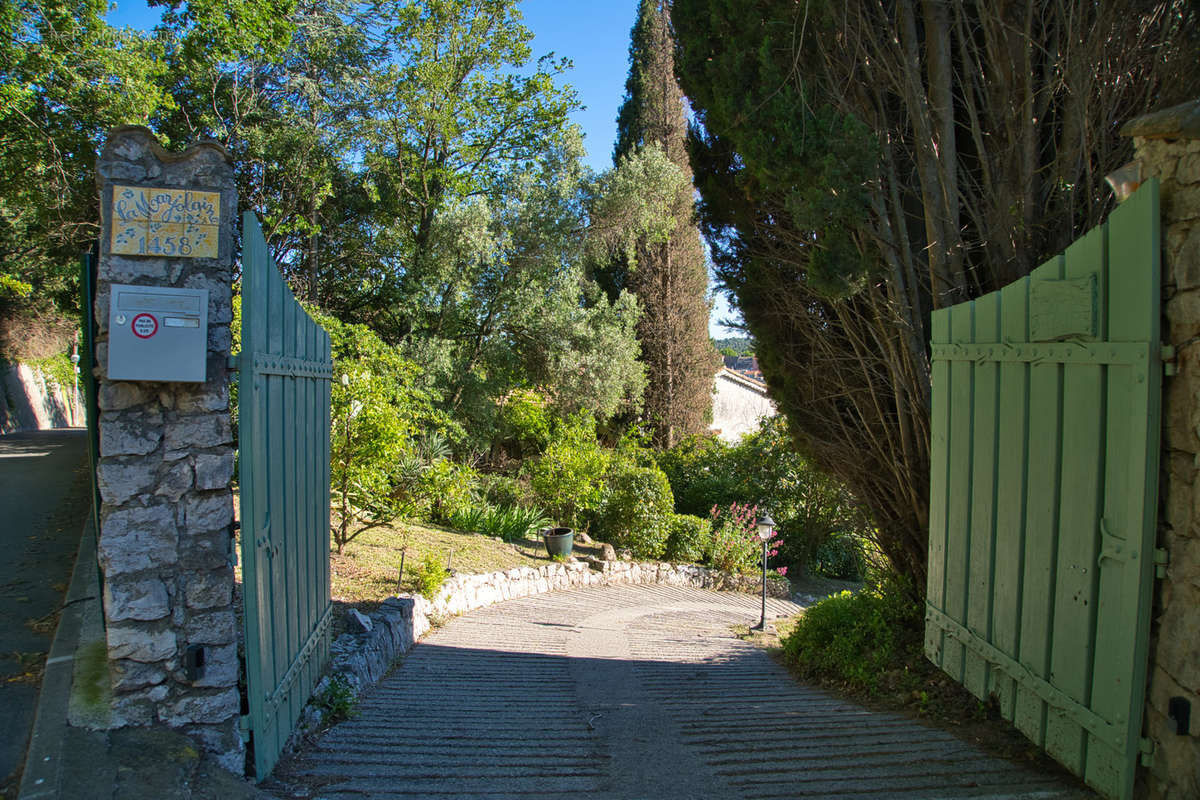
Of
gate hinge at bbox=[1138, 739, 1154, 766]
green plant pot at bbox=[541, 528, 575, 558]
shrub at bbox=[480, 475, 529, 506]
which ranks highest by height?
gate hinge at bbox=[1138, 739, 1154, 766]

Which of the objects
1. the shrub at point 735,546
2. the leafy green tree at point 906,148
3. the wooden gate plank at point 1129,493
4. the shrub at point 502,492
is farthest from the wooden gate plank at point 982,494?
the shrub at point 502,492

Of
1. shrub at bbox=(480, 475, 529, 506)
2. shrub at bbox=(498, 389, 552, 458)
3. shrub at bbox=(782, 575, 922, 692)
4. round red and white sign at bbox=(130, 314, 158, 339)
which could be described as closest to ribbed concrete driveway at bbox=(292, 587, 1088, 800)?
shrub at bbox=(782, 575, 922, 692)

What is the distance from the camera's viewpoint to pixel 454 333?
18141 mm

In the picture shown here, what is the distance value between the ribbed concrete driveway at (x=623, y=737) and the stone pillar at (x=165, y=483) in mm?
762

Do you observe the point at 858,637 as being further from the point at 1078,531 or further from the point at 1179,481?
the point at 1179,481

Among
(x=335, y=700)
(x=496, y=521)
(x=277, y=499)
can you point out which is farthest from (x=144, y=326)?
(x=496, y=521)

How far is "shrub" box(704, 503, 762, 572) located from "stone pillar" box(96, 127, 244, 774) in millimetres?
11526

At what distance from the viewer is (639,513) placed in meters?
13.8

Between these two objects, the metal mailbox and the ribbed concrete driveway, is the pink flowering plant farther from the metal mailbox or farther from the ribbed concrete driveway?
the metal mailbox

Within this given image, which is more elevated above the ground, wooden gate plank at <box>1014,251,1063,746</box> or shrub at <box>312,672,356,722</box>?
wooden gate plank at <box>1014,251,1063,746</box>

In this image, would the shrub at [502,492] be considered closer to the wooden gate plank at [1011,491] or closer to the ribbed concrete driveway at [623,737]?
the ribbed concrete driveway at [623,737]

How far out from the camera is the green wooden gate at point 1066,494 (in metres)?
2.57

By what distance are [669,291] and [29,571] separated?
1793 cm

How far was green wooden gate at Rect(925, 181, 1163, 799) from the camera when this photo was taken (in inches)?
101
